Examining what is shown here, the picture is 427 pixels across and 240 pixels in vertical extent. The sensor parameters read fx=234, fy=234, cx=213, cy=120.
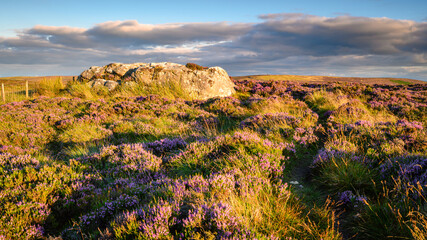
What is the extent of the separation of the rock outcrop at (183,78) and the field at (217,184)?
23.9 ft

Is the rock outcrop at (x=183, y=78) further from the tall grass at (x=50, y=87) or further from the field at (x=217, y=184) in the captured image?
the field at (x=217, y=184)

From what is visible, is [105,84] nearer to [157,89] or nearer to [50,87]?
[157,89]

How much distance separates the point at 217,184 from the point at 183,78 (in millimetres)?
13621

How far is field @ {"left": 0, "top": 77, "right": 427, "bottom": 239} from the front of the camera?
10.1 ft

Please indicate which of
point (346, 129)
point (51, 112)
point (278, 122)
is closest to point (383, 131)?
point (346, 129)

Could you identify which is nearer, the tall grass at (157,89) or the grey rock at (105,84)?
the tall grass at (157,89)

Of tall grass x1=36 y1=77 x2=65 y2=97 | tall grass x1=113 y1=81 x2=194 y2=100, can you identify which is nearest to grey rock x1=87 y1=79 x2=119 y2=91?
tall grass x1=113 y1=81 x2=194 y2=100

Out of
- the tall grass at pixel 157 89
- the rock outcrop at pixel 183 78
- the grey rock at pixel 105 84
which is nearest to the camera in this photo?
the tall grass at pixel 157 89

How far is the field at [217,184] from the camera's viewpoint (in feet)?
10.1

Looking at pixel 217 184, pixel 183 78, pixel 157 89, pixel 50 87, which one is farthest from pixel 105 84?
pixel 217 184

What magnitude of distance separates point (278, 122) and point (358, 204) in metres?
4.92

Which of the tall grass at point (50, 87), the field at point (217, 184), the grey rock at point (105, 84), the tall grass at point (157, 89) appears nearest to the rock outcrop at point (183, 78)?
the grey rock at point (105, 84)

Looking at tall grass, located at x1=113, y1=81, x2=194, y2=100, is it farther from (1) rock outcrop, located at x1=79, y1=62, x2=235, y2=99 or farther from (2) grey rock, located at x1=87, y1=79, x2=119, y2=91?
(2) grey rock, located at x1=87, y1=79, x2=119, y2=91

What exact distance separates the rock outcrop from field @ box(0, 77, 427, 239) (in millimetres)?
7274
